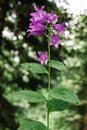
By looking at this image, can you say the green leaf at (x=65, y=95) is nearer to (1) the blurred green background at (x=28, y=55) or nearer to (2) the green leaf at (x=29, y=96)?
(2) the green leaf at (x=29, y=96)

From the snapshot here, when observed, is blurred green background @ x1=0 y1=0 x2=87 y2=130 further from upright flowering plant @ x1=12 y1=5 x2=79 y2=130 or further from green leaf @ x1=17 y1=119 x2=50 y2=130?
green leaf @ x1=17 y1=119 x2=50 y2=130

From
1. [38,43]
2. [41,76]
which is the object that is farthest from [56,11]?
[41,76]

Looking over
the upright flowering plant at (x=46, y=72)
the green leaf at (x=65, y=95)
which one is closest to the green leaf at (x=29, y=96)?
the upright flowering plant at (x=46, y=72)

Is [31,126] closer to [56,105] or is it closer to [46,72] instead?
[56,105]

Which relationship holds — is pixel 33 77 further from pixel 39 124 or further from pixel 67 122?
pixel 67 122

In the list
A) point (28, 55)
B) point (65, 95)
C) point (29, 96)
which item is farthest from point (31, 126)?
point (28, 55)

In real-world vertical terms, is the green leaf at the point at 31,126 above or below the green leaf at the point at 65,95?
below
